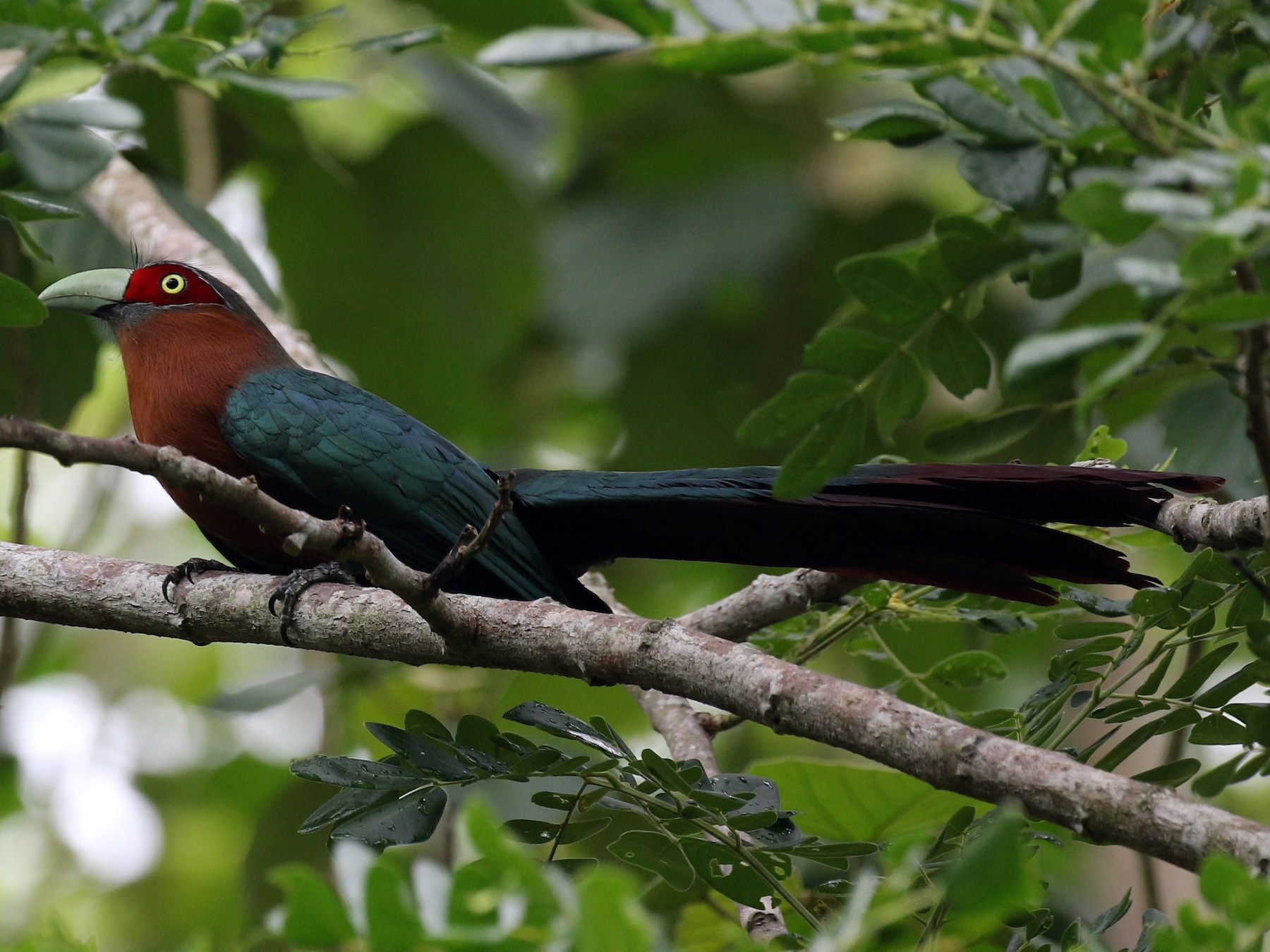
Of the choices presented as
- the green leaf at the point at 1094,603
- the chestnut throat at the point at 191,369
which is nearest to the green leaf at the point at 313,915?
the green leaf at the point at 1094,603

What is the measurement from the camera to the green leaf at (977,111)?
190 cm

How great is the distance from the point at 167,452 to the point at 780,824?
1360mm

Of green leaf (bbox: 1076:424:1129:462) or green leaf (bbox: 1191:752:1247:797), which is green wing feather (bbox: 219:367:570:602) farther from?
green leaf (bbox: 1191:752:1247:797)

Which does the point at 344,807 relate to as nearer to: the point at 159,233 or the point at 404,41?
the point at 404,41

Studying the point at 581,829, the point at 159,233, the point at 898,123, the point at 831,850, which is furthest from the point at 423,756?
the point at 159,233

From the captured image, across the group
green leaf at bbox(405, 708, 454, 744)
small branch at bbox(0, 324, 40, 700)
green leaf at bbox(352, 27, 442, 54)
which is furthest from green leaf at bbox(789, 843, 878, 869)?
small branch at bbox(0, 324, 40, 700)

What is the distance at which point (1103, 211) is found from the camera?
1594 mm

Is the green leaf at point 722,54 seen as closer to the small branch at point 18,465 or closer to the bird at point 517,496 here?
the bird at point 517,496

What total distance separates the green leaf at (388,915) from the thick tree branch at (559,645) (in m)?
0.96

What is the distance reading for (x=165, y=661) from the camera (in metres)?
8.96

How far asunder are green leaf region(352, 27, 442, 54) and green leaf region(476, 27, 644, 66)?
40.9 inches

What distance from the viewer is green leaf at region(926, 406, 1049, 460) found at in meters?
2.70

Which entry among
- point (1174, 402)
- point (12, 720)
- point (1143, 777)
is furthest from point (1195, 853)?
point (12, 720)

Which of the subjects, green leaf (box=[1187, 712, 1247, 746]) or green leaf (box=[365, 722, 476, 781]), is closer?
green leaf (box=[1187, 712, 1247, 746])
